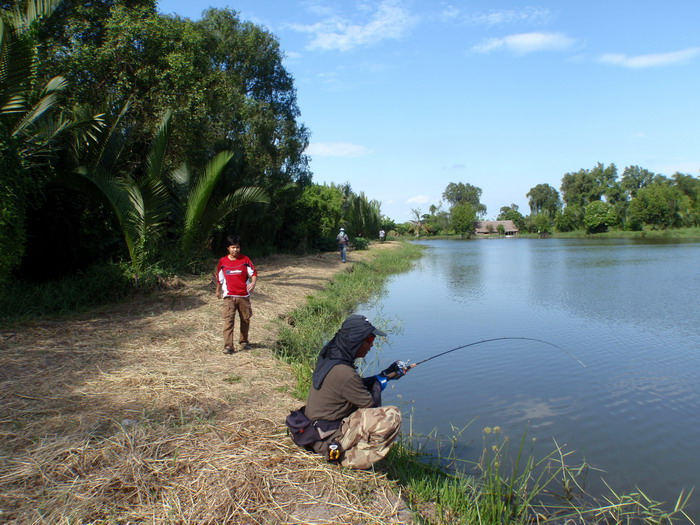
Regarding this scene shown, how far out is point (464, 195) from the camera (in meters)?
125

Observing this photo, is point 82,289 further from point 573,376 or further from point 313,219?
point 313,219

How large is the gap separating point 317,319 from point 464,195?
390 feet

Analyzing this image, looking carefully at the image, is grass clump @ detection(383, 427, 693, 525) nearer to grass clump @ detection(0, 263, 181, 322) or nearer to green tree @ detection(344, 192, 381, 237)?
grass clump @ detection(0, 263, 181, 322)

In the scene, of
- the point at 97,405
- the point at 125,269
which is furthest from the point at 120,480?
the point at 125,269

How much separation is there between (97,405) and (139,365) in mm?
1330

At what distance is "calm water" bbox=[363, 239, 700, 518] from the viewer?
517 cm

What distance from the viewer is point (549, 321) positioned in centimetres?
1189

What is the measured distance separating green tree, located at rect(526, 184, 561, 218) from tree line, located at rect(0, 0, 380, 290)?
3911 inches

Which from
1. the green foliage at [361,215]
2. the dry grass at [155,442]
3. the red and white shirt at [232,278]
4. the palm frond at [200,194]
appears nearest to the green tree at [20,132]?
the dry grass at [155,442]

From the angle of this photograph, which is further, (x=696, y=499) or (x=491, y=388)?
(x=491, y=388)

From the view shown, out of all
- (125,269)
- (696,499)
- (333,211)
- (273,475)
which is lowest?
(696,499)

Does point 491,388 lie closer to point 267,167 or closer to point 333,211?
point 267,167

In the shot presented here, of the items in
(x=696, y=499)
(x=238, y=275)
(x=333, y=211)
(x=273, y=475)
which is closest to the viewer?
(x=273, y=475)

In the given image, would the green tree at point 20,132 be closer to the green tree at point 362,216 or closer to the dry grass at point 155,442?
the dry grass at point 155,442
